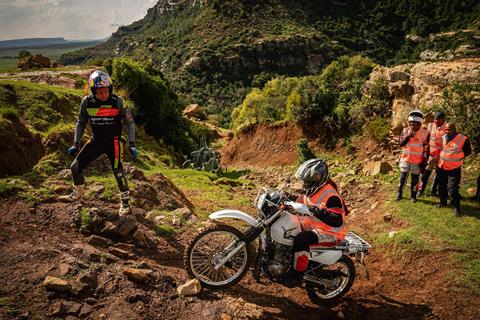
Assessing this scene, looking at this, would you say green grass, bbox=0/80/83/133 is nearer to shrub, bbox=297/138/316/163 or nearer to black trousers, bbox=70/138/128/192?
A: black trousers, bbox=70/138/128/192

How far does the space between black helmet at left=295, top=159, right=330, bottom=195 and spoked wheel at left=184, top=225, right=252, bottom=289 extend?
126cm

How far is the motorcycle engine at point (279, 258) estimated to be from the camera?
5.01 m

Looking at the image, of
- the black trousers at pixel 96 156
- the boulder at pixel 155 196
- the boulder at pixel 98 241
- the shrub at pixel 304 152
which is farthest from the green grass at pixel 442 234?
the shrub at pixel 304 152

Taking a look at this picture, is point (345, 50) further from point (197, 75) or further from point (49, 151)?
point (49, 151)

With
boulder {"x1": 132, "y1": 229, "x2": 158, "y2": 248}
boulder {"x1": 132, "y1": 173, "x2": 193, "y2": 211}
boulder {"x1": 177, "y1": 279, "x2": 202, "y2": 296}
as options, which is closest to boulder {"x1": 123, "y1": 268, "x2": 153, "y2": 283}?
boulder {"x1": 177, "y1": 279, "x2": 202, "y2": 296}

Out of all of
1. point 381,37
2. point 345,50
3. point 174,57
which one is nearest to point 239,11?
point 174,57

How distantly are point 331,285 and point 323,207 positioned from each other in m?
1.34

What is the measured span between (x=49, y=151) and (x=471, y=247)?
1000 cm

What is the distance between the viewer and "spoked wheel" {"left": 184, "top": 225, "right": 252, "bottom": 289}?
4949 millimetres

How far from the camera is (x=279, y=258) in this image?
512 cm

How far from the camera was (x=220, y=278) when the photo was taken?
525 cm

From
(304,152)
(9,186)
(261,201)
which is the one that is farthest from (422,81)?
(9,186)

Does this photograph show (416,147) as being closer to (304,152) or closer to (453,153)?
(453,153)

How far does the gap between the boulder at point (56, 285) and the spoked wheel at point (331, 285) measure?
3368mm
